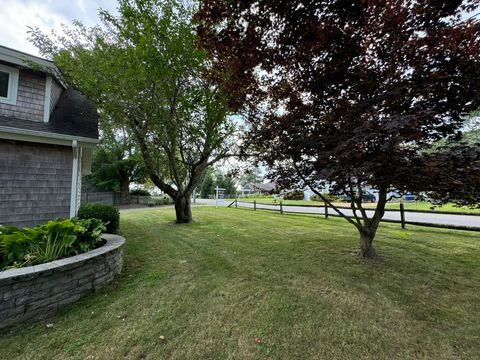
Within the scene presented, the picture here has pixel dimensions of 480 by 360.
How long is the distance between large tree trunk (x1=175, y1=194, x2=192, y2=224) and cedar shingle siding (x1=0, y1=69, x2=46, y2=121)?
5612 mm

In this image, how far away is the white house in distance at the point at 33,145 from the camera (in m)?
4.93

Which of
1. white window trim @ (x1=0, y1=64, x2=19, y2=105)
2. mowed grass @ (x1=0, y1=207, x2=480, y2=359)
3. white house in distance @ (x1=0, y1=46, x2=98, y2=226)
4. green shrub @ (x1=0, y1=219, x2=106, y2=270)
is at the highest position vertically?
white window trim @ (x1=0, y1=64, x2=19, y2=105)

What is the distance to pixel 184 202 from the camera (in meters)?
10.2

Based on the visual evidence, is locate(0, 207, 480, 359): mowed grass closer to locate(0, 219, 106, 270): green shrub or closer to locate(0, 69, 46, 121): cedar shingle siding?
locate(0, 219, 106, 270): green shrub

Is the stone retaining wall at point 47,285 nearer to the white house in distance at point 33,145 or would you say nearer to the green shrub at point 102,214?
the green shrub at point 102,214

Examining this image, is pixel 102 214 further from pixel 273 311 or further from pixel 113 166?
pixel 113 166

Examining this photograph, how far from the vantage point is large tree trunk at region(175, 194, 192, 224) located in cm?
1003

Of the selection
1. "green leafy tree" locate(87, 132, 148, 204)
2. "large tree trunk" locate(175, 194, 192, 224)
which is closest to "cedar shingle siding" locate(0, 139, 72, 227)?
"large tree trunk" locate(175, 194, 192, 224)

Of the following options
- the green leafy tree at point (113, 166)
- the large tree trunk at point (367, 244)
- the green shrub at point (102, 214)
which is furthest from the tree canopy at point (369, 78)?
the green leafy tree at point (113, 166)

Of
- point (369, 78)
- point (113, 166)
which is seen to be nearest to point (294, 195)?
point (369, 78)

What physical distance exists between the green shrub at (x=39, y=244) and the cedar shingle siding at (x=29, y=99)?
130 inches

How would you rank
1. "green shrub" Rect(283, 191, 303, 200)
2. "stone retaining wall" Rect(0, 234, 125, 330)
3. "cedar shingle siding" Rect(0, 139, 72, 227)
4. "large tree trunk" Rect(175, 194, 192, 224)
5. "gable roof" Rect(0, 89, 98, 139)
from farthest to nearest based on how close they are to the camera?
"large tree trunk" Rect(175, 194, 192, 224) → "green shrub" Rect(283, 191, 303, 200) → "gable roof" Rect(0, 89, 98, 139) → "cedar shingle siding" Rect(0, 139, 72, 227) → "stone retaining wall" Rect(0, 234, 125, 330)

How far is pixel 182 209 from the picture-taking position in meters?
10.1

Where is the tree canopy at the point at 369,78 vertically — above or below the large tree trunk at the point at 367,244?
above
